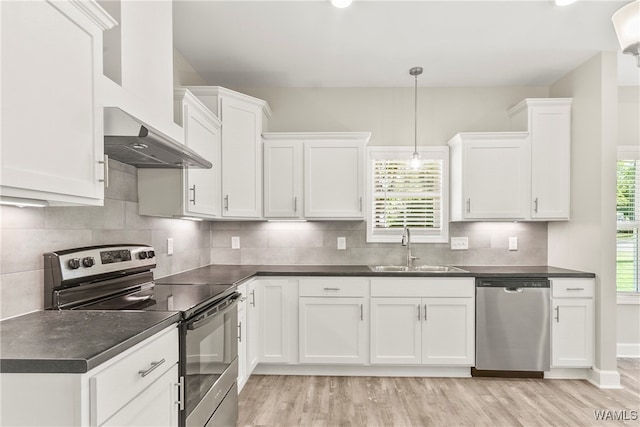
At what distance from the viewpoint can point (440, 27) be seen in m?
2.64

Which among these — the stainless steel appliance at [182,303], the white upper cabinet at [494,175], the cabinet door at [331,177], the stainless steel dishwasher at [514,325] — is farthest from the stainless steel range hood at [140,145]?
the stainless steel dishwasher at [514,325]

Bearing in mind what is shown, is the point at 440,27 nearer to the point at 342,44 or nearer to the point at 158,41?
the point at 342,44

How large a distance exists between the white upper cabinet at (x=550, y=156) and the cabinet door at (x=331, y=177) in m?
1.62

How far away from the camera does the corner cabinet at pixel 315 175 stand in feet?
11.1

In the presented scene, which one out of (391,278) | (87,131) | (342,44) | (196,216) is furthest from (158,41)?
(391,278)

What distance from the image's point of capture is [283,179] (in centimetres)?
342

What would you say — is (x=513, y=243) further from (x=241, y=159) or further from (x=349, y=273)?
(x=241, y=159)

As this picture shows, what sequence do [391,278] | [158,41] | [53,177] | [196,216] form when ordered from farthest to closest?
[391,278], [196,216], [158,41], [53,177]

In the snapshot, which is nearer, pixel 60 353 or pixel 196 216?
pixel 60 353

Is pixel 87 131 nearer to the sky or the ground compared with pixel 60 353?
nearer to the sky

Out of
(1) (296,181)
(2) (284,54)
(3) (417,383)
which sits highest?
(2) (284,54)

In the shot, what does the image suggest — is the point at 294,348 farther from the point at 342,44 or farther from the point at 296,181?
the point at 342,44

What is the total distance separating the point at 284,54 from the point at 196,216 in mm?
1555

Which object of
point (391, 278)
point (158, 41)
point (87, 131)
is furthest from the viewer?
point (391, 278)
